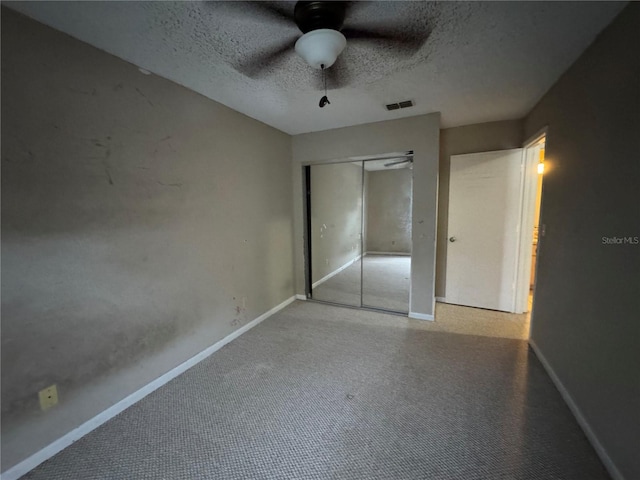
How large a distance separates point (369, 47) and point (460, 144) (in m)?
2.29

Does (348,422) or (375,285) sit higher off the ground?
(375,285)

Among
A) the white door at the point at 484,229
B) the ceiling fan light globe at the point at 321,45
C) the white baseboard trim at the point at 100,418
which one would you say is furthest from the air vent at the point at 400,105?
the white baseboard trim at the point at 100,418

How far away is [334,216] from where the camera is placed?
4203 millimetres

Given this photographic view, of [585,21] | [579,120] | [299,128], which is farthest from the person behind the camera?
[299,128]

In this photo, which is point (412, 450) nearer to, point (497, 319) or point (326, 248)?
point (497, 319)

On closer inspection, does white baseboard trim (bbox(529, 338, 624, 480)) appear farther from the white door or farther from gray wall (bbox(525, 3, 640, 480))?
the white door

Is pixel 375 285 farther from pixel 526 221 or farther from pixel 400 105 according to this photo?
pixel 400 105

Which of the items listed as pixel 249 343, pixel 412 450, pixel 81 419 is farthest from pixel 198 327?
pixel 412 450

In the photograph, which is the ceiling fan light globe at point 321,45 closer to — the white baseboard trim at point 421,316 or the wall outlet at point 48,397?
the wall outlet at point 48,397

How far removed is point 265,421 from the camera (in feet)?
5.40

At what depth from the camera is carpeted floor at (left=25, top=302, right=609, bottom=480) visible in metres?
1.34

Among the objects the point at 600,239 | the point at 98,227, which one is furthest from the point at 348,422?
the point at 98,227

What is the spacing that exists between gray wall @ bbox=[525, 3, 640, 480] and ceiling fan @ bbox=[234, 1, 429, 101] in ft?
3.44

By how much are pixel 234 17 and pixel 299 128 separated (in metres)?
1.93
